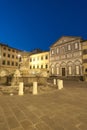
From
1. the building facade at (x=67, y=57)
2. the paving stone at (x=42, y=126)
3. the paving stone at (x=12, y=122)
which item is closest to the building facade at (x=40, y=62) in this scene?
the building facade at (x=67, y=57)

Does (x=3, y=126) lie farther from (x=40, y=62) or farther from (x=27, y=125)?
(x=40, y=62)

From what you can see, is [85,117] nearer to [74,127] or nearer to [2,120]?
[74,127]

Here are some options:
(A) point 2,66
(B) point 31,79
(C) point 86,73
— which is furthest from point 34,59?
(B) point 31,79

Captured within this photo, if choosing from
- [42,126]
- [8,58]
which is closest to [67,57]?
[8,58]

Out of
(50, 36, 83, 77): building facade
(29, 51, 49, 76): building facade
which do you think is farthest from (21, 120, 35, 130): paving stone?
(29, 51, 49, 76): building facade

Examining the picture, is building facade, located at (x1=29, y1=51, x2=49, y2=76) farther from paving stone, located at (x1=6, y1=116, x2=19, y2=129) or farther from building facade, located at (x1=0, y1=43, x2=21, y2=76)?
paving stone, located at (x1=6, y1=116, x2=19, y2=129)

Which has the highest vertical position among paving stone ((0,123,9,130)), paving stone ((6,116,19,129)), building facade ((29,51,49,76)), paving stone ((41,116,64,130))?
building facade ((29,51,49,76))

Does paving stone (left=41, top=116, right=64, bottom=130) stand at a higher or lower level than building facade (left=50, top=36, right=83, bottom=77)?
lower

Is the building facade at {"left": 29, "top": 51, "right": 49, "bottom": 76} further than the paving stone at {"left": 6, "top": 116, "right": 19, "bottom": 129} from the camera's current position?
Yes

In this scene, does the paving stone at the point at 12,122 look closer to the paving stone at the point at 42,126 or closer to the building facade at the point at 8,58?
the paving stone at the point at 42,126

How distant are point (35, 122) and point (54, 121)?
603 mm

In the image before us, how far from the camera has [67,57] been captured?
1211 inches

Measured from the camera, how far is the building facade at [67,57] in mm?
28250

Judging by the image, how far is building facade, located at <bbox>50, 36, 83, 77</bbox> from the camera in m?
28.2
